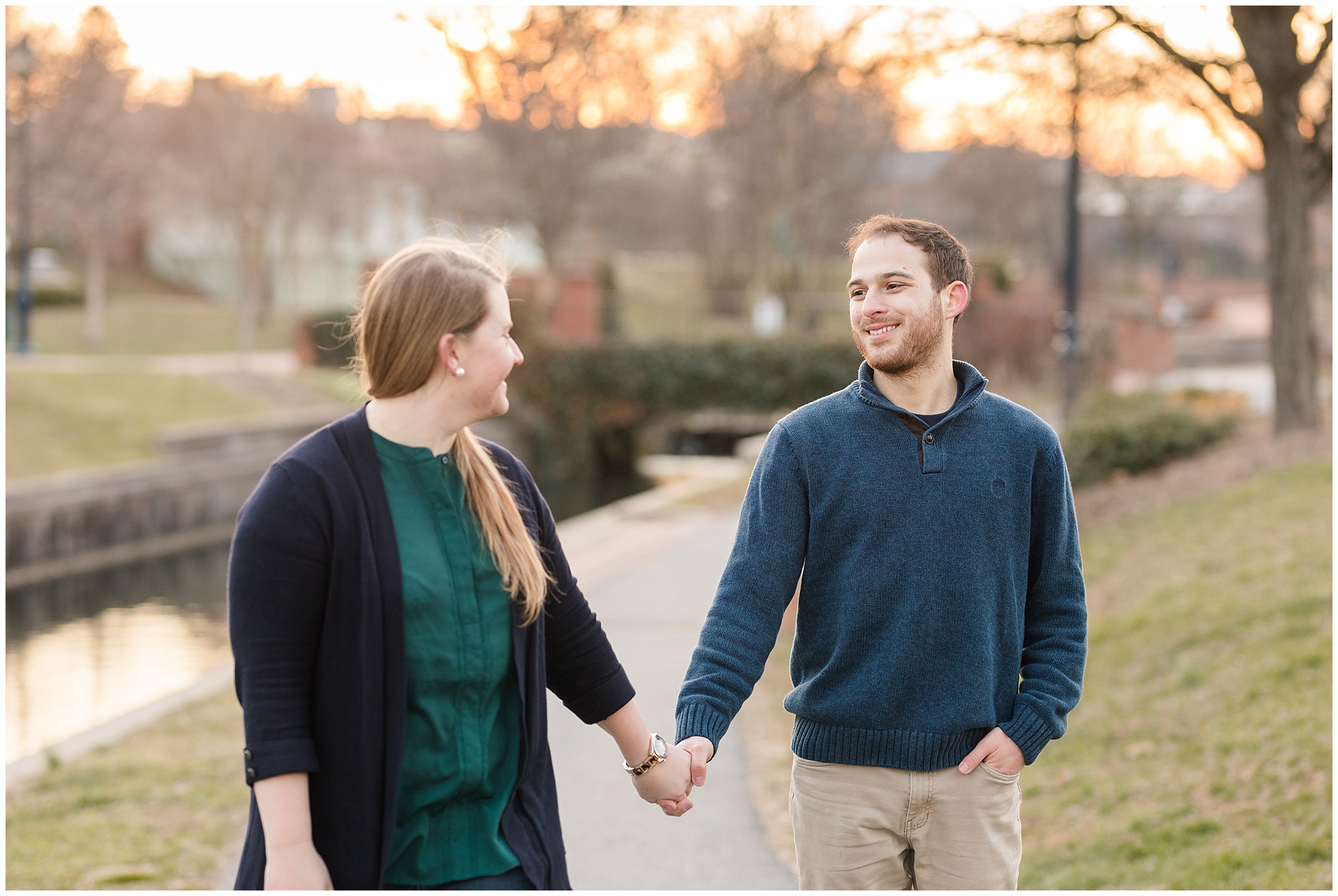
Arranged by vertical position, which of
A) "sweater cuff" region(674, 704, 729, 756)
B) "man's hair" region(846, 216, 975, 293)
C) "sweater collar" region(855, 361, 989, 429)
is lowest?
"sweater cuff" region(674, 704, 729, 756)

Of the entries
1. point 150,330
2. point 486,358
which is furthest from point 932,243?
point 150,330

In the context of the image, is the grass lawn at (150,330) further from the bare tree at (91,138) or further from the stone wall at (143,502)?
the stone wall at (143,502)

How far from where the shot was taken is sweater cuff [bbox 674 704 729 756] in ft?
8.57

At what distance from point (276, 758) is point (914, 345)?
1456 millimetres

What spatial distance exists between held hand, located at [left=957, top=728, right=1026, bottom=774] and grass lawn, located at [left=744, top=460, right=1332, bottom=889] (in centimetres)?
218

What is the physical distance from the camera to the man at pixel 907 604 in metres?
2.58

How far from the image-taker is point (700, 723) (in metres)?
2.61

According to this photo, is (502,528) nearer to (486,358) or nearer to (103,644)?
(486,358)

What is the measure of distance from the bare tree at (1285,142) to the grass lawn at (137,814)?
965cm

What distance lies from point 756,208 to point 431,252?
41.1 meters

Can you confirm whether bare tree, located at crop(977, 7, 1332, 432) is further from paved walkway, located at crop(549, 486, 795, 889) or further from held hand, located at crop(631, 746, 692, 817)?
held hand, located at crop(631, 746, 692, 817)

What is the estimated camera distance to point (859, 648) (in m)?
2.60

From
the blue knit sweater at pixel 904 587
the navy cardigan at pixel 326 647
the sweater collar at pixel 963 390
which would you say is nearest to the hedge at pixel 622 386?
the sweater collar at pixel 963 390

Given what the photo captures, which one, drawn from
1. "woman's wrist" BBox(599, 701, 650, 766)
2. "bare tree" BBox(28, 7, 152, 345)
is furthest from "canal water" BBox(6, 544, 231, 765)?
"bare tree" BBox(28, 7, 152, 345)
